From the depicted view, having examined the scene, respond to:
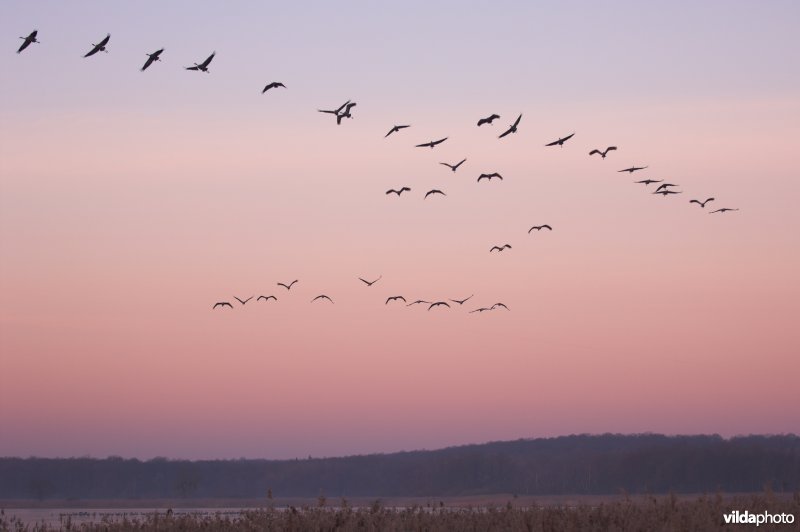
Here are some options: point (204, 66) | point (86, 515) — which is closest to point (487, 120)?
point (204, 66)

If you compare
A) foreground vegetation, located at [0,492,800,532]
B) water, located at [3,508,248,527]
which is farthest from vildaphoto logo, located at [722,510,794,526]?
water, located at [3,508,248,527]

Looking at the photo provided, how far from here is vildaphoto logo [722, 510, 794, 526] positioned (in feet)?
97.7

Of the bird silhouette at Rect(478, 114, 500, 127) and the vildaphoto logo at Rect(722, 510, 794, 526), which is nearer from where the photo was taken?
the vildaphoto logo at Rect(722, 510, 794, 526)

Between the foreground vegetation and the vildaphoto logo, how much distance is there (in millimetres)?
208

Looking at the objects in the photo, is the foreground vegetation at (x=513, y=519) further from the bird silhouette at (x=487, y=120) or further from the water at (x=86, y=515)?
the bird silhouette at (x=487, y=120)

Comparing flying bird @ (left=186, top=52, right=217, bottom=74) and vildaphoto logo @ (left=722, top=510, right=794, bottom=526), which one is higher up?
flying bird @ (left=186, top=52, right=217, bottom=74)

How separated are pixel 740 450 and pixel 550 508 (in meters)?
169

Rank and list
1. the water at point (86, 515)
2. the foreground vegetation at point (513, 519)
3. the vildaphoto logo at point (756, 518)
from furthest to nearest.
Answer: the water at point (86, 515) < the foreground vegetation at point (513, 519) < the vildaphoto logo at point (756, 518)

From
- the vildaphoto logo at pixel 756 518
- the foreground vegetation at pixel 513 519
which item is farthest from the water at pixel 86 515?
the vildaphoto logo at pixel 756 518

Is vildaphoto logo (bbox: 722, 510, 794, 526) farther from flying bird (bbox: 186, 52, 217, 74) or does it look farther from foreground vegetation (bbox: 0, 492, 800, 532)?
flying bird (bbox: 186, 52, 217, 74)

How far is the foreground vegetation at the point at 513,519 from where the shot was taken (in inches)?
1188

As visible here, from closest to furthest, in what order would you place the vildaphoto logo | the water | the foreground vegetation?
1. the vildaphoto logo
2. the foreground vegetation
3. the water

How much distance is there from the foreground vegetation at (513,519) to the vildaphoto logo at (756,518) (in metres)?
0.21

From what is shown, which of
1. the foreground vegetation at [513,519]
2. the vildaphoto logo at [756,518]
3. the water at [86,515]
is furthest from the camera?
the water at [86,515]
